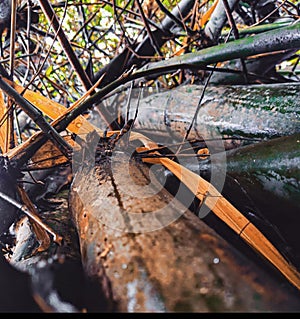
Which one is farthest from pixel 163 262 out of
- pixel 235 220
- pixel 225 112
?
pixel 225 112

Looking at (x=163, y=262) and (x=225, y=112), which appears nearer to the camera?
(x=163, y=262)

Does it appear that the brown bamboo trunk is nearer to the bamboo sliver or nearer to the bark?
the bamboo sliver

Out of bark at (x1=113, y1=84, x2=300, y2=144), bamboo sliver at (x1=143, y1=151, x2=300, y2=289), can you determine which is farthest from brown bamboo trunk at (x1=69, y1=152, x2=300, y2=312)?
bark at (x1=113, y1=84, x2=300, y2=144)

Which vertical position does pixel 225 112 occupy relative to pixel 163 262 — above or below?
below

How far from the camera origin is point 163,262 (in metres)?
0.47

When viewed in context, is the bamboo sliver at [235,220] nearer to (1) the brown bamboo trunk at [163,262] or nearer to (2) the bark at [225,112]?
(1) the brown bamboo trunk at [163,262]

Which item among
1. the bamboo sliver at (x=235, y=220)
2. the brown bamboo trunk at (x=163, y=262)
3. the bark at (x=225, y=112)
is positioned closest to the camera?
the brown bamboo trunk at (x=163, y=262)

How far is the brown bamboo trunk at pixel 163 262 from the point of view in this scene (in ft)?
1.28

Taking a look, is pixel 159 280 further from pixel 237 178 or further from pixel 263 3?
pixel 263 3

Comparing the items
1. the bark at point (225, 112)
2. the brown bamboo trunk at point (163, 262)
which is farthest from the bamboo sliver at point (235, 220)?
the bark at point (225, 112)

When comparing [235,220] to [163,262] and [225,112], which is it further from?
[225,112]

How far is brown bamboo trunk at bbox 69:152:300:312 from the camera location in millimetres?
391

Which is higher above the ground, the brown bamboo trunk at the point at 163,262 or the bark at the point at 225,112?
the brown bamboo trunk at the point at 163,262

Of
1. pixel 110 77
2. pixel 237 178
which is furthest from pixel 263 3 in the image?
pixel 237 178
